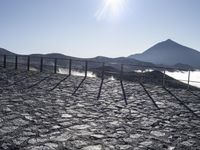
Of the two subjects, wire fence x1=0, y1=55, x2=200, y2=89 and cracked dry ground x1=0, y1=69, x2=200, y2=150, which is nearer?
cracked dry ground x1=0, y1=69, x2=200, y2=150

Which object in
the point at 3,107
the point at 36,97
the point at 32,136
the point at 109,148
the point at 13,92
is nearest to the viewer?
the point at 109,148

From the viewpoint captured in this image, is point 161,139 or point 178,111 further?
point 178,111

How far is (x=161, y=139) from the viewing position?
585 cm

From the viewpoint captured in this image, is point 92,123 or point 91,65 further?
point 91,65

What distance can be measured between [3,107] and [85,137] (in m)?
3.58

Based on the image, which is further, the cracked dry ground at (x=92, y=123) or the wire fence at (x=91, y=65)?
the wire fence at (x=91, y=65)

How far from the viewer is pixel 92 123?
22.5 ft

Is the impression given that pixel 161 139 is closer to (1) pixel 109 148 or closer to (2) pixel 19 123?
(1) pixel 109 148

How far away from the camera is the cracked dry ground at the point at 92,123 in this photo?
5.37 metres

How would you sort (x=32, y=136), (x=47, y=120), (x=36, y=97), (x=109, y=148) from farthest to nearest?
1. (x=36, y=97)
2. (x=47, y=120)
3. (x=32, y=136)
4. (x=109, y=148)

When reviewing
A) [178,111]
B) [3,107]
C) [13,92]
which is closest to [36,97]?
[13,92]

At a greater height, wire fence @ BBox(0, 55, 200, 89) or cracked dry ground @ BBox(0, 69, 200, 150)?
wire fence @ BBox(0, 55, 200, 89)

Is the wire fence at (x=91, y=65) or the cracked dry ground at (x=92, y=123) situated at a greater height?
the wire fence at (x=91, y=65)

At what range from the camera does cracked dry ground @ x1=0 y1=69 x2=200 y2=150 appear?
17.6 feet
